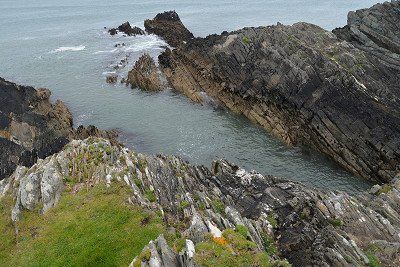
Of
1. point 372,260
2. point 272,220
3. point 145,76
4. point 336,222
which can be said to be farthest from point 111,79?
point 372,260

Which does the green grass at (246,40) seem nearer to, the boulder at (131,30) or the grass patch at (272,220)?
the grass patch at (272,220)

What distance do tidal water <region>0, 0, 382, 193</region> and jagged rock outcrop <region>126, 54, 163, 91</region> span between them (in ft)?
7.67

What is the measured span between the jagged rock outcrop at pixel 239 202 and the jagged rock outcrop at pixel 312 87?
47.3ft

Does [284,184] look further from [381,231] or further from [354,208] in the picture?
[381,231]

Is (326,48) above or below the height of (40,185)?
above

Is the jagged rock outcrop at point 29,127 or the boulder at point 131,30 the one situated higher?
the boulder at point 131,30

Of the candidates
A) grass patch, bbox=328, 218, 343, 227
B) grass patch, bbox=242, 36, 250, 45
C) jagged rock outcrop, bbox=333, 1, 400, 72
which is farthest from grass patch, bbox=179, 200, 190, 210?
grass patch, bbox=242, 36, 250, 45

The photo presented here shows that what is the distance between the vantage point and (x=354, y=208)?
38.1m

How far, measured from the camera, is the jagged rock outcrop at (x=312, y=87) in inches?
2365

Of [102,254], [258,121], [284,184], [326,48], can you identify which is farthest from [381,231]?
[326,48]

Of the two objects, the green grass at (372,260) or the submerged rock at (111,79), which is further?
the submerged rock at (111,79)

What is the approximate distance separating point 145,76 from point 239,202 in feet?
174

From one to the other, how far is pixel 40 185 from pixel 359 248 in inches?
1100

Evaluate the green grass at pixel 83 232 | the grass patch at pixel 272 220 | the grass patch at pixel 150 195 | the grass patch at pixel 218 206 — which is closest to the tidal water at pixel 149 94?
the grass patch at pixel 272 220
